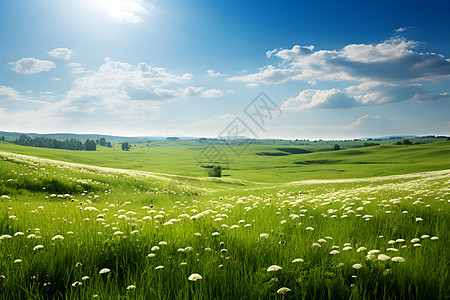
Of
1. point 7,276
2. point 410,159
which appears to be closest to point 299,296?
point 7,276

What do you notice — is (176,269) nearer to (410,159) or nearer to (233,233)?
(233,233)

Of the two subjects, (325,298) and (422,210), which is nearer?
(325,298)

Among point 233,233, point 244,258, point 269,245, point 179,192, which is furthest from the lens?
point 179,192

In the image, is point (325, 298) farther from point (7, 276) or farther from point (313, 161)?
point (313, 161)

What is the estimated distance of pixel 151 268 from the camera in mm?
3760

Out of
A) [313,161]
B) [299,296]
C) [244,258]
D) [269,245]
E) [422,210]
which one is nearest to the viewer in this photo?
[299,296]

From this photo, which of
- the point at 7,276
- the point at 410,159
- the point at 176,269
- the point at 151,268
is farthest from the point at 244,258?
the point at 410,159

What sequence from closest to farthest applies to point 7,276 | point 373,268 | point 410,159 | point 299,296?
point 299,296
point 7,276
point 373,268
point 410,159

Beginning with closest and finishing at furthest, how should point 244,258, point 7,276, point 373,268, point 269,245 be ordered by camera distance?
1. point 7,276
2. point 373,268
3. point 244,258
4. point 269,245

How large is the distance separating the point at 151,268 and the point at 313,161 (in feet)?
482

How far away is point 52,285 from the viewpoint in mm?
3658

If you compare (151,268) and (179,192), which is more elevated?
(151,268)

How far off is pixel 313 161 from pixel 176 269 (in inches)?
5774

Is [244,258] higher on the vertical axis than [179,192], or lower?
higher
